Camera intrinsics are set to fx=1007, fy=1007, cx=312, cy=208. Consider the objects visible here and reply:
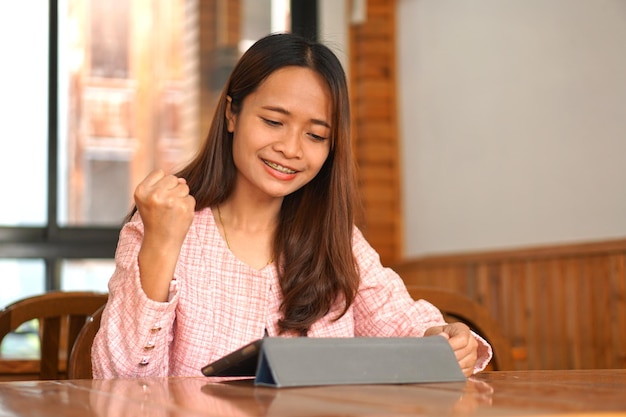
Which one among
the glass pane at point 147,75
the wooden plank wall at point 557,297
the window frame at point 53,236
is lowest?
the wooden plank wall at point 557,297

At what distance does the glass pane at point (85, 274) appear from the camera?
14.9ft

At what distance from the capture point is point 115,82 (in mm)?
5008

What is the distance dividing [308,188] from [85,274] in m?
2.87

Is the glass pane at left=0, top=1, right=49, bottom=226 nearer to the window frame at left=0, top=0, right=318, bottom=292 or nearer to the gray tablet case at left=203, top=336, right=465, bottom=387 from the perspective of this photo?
the window frame at left=0, top=0, right=318, bottom=292

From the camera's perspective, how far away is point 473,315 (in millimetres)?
1960

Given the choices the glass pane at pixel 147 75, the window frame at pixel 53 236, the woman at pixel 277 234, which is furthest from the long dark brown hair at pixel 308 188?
the glass pane at pixel 147 75

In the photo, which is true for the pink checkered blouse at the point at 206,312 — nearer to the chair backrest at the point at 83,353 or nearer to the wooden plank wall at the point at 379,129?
the chair backrest at the point at 83,353

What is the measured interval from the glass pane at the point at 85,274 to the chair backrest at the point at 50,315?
268cm

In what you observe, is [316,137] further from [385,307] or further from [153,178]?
[153,178]

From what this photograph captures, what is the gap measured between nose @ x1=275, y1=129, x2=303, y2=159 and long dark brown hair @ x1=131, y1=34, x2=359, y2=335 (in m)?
0.09

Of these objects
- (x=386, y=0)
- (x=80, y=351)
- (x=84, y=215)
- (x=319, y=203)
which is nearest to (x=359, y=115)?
(x=386, y=0)

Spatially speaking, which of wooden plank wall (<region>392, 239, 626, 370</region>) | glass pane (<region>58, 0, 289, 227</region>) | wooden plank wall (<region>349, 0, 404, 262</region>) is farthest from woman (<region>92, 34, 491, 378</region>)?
glass pane (<region>58, 0, 289, 227</region>)

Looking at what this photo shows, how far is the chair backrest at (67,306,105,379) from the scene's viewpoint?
1.61m

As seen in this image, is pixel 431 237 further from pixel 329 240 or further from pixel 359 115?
pixel 329 240
